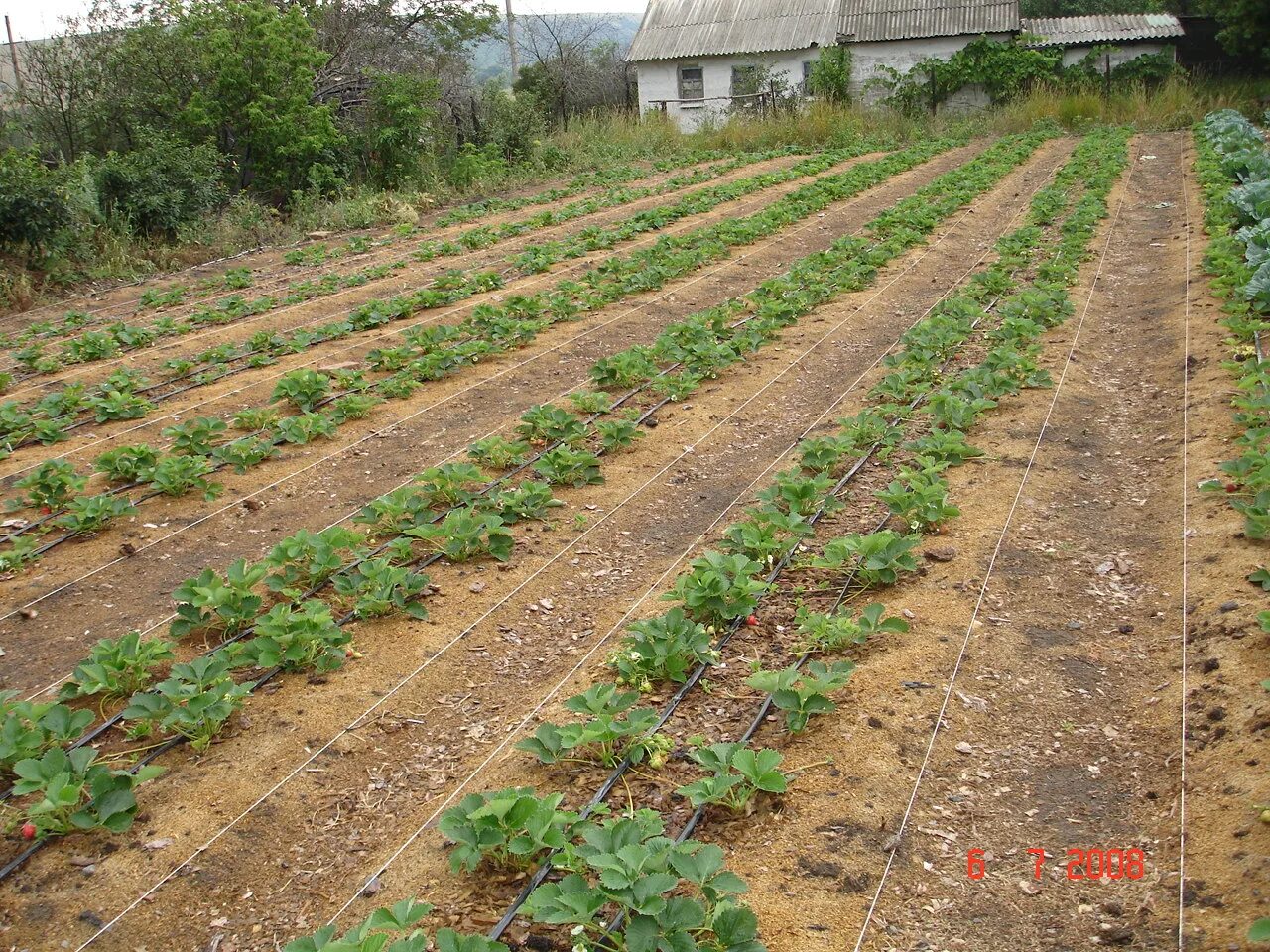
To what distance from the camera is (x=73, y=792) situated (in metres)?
3.22

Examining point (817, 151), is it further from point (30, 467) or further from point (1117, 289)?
point (30, 467)

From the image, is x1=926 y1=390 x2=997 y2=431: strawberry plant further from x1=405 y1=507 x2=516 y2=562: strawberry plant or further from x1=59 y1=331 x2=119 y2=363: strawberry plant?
x1=59 y1=331 x2=119 y2=363: strawberry plant

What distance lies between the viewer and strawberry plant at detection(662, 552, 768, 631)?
4211 millimetres

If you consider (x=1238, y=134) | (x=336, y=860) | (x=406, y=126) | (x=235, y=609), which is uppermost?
(x=406, y=126)

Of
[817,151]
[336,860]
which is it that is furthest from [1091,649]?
[817,151]

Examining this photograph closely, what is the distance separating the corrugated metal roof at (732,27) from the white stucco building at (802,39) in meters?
0.03

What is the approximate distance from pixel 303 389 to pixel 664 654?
4.31 metres

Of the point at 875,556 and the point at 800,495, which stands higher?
the point at 800,495

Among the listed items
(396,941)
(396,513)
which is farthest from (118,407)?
(396,941)

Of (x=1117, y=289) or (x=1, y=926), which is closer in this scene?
(x=1, y=926)

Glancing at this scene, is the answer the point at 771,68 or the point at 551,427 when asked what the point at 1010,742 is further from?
the point at 771,68

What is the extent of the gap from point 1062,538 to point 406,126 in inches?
586

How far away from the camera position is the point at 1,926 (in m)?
3.00
